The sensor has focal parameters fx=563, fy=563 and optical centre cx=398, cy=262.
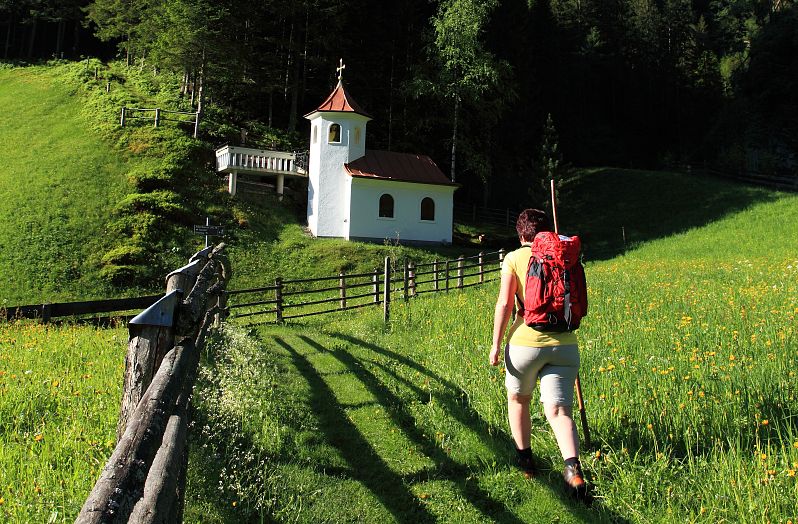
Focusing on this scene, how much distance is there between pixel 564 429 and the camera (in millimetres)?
4488

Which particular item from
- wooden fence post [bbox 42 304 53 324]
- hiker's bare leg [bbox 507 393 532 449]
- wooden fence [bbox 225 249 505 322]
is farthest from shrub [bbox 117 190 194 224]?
hiker's bare leg [bbox 507 393 532 449]

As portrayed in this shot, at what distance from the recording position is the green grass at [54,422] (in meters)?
3.84

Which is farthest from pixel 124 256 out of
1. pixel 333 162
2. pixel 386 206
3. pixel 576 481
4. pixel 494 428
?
pixel 576 481

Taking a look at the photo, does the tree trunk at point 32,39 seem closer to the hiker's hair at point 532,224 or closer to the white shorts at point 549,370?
the hiker's hair at point 532,224

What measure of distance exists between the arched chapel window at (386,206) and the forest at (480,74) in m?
7.23

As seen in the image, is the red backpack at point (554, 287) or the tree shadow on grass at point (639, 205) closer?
the red backpack at point (554, 287)

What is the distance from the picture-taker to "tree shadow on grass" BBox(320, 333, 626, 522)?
14.8ft

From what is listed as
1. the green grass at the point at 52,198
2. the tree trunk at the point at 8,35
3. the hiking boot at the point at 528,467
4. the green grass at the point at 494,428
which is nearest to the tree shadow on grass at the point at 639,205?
the green grass at the point at 494,428

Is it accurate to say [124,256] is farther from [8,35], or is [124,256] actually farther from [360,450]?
[8,35]

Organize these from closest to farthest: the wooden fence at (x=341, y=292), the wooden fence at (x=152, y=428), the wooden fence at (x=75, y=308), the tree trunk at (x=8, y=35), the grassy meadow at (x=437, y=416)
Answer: the wooden fence at (x=152, y=428)
the grassy meadow at (x=437, y=416)
the wooden fence at (x=75, y=308)
the wooden fence at (x=341, y=292)
the tree trunk at (x=8, y=35)

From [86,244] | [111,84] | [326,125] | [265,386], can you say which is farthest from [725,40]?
[265,386]

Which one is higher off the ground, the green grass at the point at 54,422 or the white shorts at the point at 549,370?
the white shorts at the point at 549,370

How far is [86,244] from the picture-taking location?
2167cm

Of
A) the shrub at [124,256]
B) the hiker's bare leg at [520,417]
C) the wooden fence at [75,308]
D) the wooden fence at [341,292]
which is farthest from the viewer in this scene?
the shrub at [124,256]
